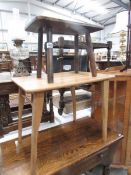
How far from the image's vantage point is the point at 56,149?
2.97ft

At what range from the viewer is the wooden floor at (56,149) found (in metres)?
0.77

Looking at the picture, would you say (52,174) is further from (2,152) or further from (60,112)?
(60,112)

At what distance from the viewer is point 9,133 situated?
57.2 inches

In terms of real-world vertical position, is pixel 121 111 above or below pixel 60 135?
above

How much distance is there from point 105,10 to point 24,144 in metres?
6.99

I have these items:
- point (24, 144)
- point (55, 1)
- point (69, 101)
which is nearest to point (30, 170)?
point (24, 144)

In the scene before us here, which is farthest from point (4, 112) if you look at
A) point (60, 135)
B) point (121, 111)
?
point (121, 111)

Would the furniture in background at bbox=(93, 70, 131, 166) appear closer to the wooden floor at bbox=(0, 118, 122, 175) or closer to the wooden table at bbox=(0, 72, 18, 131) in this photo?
the wooden floor at bbox=(0, 118, 122, 175)

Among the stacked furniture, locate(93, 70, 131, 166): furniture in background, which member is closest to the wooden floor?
the stacked furniture

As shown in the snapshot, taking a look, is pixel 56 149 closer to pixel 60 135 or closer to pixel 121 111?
pixel 60 135

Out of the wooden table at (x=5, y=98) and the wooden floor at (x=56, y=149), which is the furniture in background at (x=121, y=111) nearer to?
the wooden floor at (x=56, y=149)

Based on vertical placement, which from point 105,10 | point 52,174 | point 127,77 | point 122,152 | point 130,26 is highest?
point 105,10

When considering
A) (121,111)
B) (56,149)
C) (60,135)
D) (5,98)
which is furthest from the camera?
(5,98)

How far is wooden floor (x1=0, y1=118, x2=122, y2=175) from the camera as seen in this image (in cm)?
77
